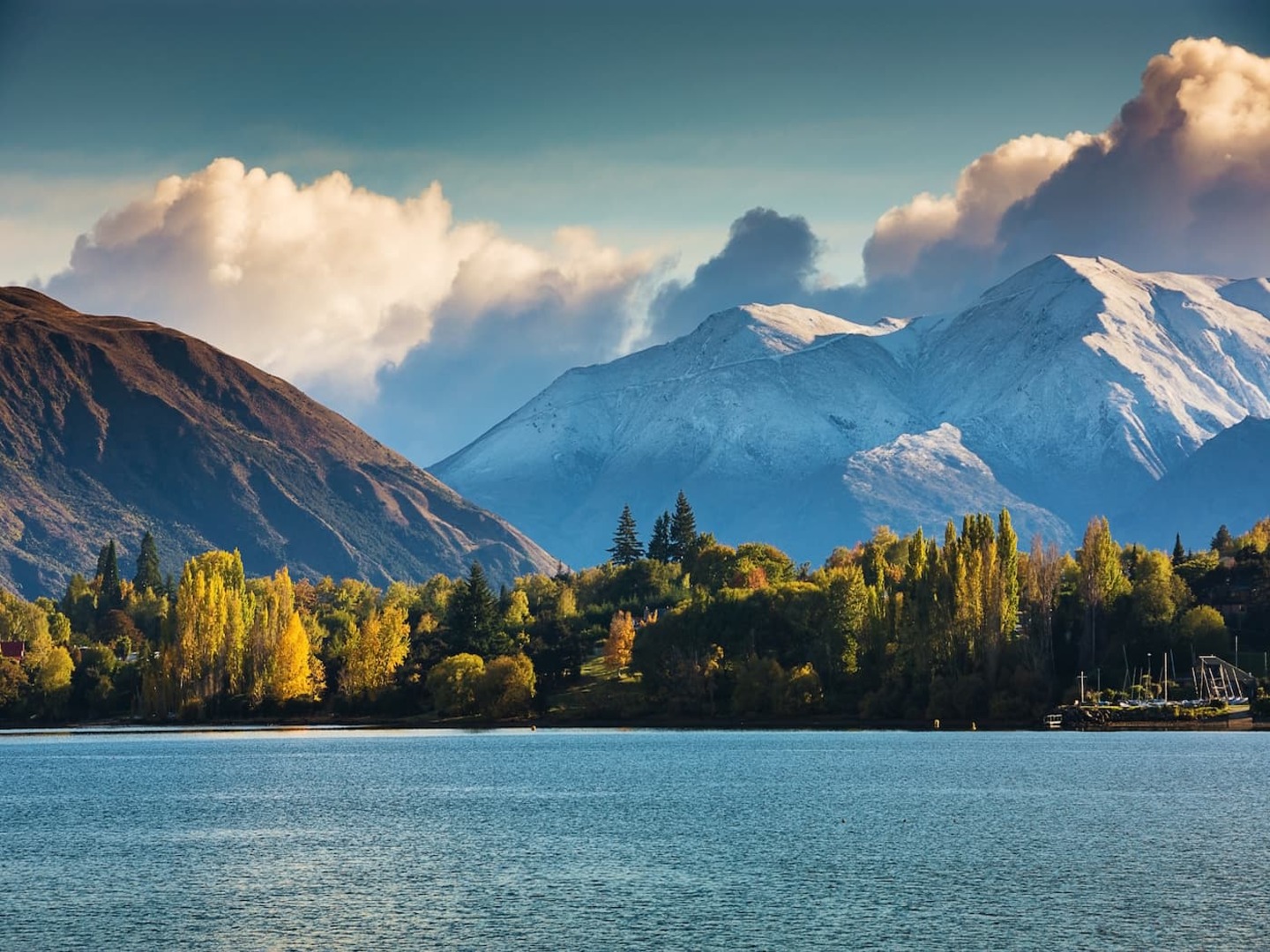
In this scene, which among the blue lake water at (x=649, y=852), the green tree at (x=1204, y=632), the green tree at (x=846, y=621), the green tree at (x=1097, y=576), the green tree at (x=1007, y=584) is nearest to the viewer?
the blue lake water at (x=649, y=852)

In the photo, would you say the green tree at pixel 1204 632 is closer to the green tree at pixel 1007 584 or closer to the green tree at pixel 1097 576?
the green tree at pixel 1097 576

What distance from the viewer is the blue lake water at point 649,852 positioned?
188ft

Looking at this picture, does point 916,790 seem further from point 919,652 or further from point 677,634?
point 677,634

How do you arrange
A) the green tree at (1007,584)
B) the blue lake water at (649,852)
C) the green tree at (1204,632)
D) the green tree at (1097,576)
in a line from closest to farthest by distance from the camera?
the blue lake water at (649,852) → the green tree at (1007,584) → the green tree at (1204,632) → the green tree at (1097,576)

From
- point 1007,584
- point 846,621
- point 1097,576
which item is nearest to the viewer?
point 1007,584

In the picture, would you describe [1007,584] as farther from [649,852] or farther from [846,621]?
[649,852]

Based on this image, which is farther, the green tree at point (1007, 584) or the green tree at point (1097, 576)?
the green tree at point (1097, 576)

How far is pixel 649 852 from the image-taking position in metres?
77.7

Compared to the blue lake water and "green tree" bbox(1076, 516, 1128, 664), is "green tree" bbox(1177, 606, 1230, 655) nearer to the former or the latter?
"green tree" bbox(1076, 516, 1128, 664)

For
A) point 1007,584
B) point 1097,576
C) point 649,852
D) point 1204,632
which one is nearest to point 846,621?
point 1007,584

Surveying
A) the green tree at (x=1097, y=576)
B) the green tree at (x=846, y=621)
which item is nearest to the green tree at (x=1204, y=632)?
the green tree at (x=1097, y=576)

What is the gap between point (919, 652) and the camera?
173625 millimetres

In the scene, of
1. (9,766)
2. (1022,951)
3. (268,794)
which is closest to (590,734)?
(9,766)

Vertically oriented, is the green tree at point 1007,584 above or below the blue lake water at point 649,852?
above
